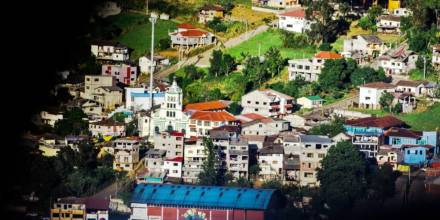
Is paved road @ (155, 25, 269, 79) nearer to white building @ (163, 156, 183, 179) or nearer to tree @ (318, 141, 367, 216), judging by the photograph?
white building @ (163, 156, 183, 179)

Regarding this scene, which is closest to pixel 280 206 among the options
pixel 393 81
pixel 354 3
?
pixel 393 81

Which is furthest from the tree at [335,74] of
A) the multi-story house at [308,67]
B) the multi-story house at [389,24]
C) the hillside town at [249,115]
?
the multi-story house at [389,24]

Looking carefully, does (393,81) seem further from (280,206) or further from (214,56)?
(280,206)

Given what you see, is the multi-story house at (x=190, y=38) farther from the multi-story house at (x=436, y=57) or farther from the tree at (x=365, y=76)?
the multi-story house at (x=436, y=57)

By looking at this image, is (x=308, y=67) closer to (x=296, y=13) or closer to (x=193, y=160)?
(x=296, y=13)

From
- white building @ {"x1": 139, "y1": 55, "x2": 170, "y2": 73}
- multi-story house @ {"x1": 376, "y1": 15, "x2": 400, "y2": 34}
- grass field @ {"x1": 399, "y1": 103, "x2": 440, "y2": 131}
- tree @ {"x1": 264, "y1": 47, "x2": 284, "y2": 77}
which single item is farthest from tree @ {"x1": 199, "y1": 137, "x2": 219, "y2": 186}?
multi-story house @ {"x1": 376, "y1": 15, "x2": 400, "y2": 34}

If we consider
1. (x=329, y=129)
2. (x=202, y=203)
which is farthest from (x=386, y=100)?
(x=202, y=203)
